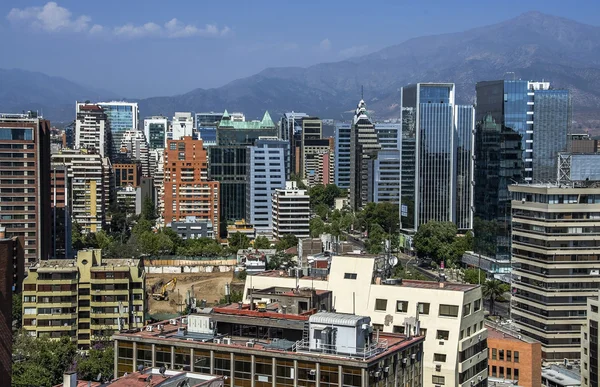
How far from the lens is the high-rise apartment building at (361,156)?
11431 cm

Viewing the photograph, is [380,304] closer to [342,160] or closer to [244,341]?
[244,341]

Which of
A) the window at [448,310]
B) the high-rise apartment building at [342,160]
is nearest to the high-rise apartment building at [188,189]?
the high-rise apartment building at [342,160]

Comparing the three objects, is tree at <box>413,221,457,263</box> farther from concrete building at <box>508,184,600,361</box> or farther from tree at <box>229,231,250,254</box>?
concrete building at <box>508,184,600,361</box>

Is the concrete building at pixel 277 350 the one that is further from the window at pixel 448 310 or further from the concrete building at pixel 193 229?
the concrete building at pixel 193 229

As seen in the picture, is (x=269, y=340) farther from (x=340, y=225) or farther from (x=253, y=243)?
(x=340, y=225)

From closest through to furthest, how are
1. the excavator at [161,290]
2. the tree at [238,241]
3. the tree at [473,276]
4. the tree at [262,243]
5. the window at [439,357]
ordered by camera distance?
the window at [439,357], the tree at [473,276], the excavator at [161,290], the tree at [262,243], the tree at [238,241]

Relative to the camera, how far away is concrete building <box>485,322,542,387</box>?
34.7 meters

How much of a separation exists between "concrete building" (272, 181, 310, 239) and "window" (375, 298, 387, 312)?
6052cm

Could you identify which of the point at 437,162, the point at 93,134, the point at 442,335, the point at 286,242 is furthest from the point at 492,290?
the point at 93,134

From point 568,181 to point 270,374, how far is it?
25.0 m

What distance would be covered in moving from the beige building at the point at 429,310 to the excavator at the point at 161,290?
3714cm

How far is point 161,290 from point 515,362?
35272 mm

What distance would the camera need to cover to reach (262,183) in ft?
305

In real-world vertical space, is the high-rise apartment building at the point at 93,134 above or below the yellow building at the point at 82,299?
above
